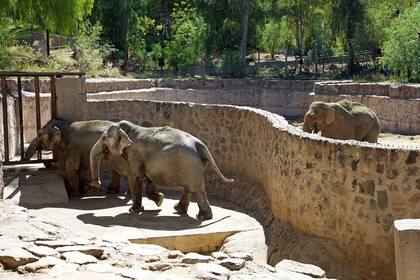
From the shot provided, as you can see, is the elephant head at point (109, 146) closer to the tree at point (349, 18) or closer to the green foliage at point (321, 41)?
the tree at point (349, 18)

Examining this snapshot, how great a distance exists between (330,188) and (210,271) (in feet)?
12.0

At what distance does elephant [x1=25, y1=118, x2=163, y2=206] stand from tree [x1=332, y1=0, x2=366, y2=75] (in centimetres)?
3094

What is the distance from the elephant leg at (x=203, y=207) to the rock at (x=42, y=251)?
5146mm

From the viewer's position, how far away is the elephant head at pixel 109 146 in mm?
12078

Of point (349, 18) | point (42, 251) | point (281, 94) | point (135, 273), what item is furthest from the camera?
point (349, 18)

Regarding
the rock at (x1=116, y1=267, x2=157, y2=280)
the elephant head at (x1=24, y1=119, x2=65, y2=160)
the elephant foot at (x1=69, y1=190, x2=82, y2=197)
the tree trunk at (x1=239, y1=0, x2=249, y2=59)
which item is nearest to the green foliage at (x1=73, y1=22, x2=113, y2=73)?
the tree trunk at (x1=239, y1=0, x2=249, y2=59)

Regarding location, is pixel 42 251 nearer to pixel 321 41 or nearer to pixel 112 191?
pixel 112 191

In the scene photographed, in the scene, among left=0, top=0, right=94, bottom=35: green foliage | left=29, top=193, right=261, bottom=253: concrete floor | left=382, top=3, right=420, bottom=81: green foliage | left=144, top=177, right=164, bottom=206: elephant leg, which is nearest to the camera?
left=29, top=193, right=261, bottom=253: concrete floor

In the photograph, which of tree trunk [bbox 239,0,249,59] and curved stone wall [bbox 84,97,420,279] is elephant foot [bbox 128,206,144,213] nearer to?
curved stone wall [bbox 84,97,420,279]

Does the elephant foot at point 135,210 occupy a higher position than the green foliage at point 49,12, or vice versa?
the green foliage at point 49,12

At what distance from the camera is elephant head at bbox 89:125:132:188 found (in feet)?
A: 39.6

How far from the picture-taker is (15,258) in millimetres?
6266

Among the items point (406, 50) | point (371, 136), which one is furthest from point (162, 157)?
point (406, 50)

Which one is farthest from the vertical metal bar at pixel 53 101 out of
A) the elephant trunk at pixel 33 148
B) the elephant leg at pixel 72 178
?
the elephant leg at pixel 72 178
